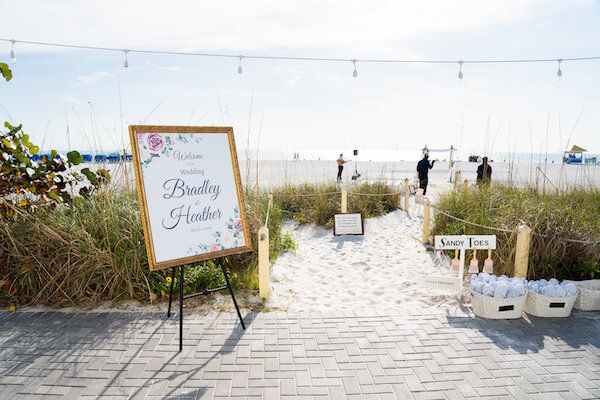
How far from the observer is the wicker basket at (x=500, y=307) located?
343 cm

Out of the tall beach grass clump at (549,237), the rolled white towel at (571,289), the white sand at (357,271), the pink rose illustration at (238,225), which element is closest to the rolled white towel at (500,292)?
the white sand at (357,271)

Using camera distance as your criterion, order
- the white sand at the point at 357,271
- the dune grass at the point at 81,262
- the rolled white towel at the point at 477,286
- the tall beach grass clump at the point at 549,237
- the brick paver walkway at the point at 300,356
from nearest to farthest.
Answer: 1. the brick paver walkway at the point at 300,356
2. the rolled white towel at the point at 477,286
3. the dune grass at the point at 81,262
4. the white sand at the point at 357,271
5. the tall beach grass clump at the point at 549,237

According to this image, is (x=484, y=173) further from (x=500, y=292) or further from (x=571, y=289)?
(x=500, y=292)

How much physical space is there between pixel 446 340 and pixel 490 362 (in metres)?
0.39

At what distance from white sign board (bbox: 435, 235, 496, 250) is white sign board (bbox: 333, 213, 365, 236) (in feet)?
10.1

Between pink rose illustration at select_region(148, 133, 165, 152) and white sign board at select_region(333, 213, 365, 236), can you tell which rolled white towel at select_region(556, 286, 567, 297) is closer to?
white sign board at select_region(333, 213, 365, 236)

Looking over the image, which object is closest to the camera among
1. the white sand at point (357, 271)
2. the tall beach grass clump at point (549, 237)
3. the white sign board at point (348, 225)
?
the white sand at point (357, 271)

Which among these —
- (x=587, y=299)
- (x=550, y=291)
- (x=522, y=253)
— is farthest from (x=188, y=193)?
(x=587, y=299)

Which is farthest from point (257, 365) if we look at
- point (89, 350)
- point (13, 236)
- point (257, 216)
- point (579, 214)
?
point (579, 214)

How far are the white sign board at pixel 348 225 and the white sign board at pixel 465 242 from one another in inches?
121

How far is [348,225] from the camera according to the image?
6.97m

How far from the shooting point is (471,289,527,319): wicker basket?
343 cm

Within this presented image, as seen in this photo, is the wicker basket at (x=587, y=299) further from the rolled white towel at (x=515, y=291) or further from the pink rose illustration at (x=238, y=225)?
the pink rose illustration at (x=238, y=225)

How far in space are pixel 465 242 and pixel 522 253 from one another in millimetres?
789
